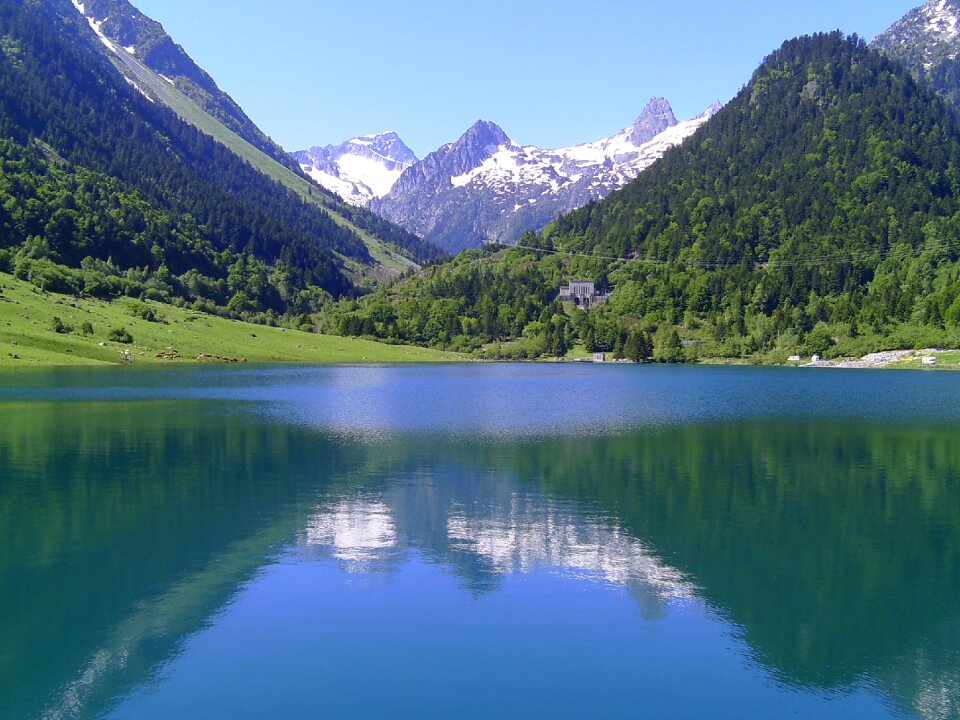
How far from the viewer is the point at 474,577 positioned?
2862 cm

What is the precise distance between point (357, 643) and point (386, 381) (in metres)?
114

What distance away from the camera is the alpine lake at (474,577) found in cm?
1998

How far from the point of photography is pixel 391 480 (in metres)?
45.9

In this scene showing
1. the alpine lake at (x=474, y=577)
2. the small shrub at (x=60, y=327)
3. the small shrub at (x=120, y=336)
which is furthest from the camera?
the small shrub at (x=120, y=336)

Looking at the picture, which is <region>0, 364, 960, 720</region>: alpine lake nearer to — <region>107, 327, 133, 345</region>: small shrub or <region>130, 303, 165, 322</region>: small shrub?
<region>107, 327, 133, 345</region>: small shrub

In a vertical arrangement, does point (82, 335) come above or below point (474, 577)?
above

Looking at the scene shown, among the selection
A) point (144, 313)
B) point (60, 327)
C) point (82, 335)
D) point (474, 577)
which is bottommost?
point (474, 577)

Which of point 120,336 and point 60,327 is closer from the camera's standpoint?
point 60,327

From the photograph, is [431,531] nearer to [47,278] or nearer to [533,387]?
[533,387]

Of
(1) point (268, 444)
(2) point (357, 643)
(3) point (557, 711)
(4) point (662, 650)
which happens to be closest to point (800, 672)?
(4) point (662, 650)

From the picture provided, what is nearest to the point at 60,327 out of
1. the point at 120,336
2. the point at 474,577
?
the point at 120,336

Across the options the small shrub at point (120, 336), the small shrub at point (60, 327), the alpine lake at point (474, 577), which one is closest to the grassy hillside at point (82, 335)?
the small shrub at point (60, 327)

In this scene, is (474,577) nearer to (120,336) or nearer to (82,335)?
(82,335)

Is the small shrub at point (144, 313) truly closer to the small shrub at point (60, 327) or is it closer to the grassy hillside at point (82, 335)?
the grassy hillside at point (82, 335)
